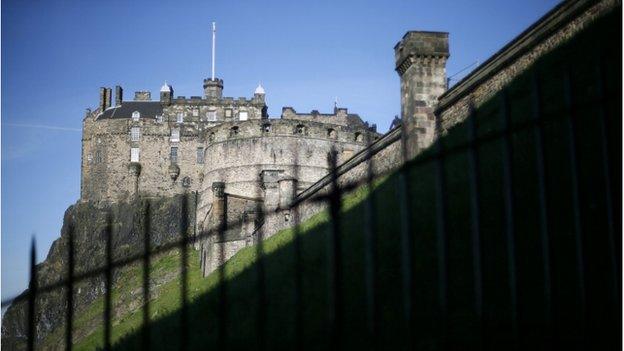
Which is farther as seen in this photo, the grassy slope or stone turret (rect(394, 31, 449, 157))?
stone turret (rect(394, 31, 449, 157))

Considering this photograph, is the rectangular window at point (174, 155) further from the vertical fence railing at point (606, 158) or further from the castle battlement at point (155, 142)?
the vertical fence railing at point (606, 158)

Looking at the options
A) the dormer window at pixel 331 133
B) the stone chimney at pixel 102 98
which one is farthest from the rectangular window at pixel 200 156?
the dormer window at pixel 331 133

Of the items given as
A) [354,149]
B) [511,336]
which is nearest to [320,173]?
[354,149]

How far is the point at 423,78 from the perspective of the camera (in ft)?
54.4

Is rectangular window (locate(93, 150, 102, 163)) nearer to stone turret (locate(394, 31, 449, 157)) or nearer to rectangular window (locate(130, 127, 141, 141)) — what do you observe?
rectangular window (locate(130, 127, 141, 141))

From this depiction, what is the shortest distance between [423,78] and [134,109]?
45597mm

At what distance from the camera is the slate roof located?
5703cm

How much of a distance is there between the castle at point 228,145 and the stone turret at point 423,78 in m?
0.03

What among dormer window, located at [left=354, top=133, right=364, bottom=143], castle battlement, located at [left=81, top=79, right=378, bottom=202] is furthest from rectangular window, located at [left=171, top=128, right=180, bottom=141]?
dormer window, located at [left=354, top=133, right=364, bottom=143]

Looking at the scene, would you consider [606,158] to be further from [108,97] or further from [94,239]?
[108,97]

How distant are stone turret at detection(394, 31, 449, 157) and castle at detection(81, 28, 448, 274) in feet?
0.09

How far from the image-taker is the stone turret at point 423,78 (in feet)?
54.2

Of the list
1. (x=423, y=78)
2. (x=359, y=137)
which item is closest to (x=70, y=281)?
(x=423, y=78)

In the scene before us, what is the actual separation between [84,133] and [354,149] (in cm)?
2831
